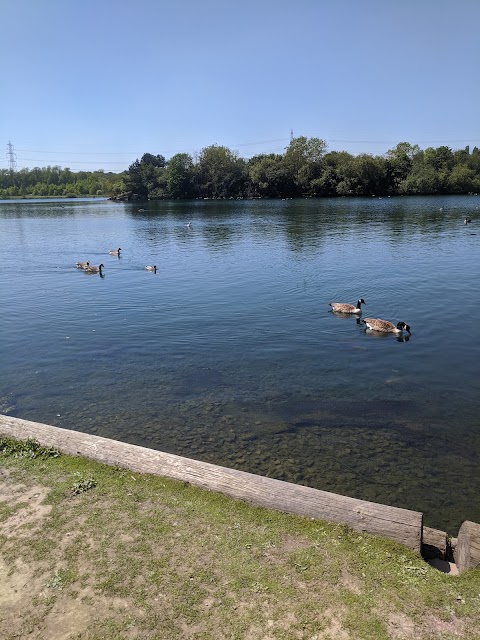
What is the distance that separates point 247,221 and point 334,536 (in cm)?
6375

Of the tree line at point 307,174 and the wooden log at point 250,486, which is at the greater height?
the tree line at point 307,174

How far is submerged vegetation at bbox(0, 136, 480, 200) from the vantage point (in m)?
120

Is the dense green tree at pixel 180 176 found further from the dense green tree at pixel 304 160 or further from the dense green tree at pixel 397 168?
the dense green tree at pixel 397 168

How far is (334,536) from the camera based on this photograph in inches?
245

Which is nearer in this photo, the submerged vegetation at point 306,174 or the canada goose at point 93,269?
the canada goose at point 93,269

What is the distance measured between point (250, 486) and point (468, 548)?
3.05m

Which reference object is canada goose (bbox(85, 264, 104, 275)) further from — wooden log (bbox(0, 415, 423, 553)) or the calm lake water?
wooden log (bbox(0, 415, 423, 553))

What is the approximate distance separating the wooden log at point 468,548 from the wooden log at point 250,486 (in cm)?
56

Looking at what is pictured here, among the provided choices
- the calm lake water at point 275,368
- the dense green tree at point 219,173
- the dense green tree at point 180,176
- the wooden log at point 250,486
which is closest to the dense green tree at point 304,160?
the dense green tree at point 219,173

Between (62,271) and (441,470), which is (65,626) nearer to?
(441,470)

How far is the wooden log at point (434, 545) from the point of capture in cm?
636

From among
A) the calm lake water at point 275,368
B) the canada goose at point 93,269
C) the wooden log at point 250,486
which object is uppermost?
the canada goose at point 93,269

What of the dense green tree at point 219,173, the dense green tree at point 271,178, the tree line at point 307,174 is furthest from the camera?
the dense green tree at point 219,173

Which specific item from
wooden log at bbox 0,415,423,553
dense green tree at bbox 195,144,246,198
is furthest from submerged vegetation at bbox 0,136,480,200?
wooden log at bbox 0,415,423,553
